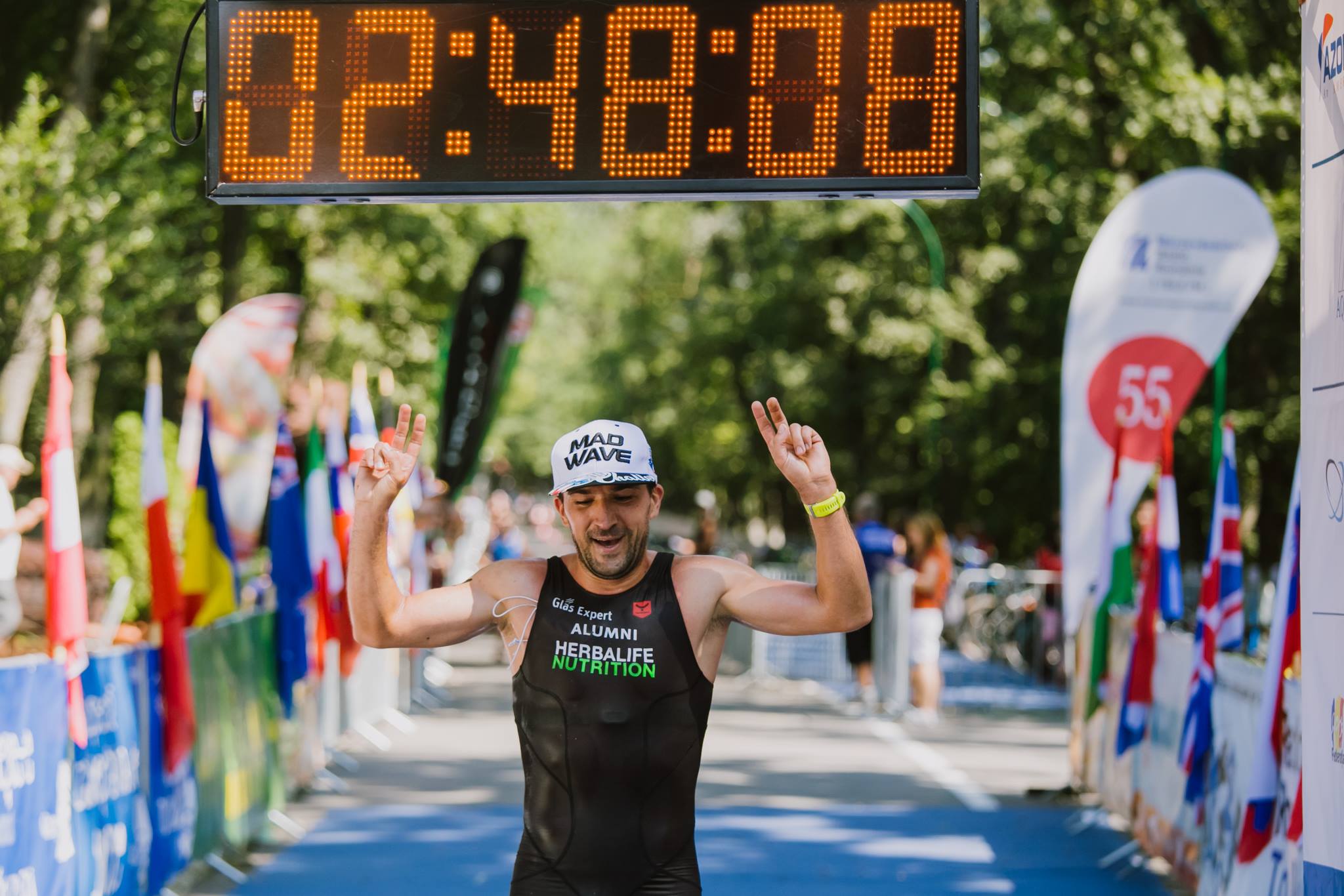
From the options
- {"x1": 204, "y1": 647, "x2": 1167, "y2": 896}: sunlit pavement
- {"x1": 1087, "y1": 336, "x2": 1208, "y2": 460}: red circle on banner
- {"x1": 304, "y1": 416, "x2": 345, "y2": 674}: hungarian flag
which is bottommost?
{"x1": 204, "y1": 647, "x2": 1167, "y2": 896}: sunlit pavement

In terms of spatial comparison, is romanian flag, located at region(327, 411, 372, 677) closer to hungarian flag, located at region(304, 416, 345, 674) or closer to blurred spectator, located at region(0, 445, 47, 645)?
hungarian flag, located at region(304, 416, 345, 674)

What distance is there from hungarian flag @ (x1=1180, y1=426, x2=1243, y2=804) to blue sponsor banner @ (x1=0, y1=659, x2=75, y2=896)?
523cm

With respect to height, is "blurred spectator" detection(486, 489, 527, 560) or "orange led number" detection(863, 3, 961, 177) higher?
"orange led number" detection(863, 3, 961, 177)

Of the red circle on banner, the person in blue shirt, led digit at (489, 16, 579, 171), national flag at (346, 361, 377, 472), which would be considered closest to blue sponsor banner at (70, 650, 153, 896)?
led digit at (489, 16, 579, 171)

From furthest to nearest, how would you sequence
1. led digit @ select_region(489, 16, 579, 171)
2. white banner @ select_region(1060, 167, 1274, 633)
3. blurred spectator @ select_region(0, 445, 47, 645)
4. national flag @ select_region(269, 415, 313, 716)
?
white banner @ select_region(1060, 167, 1274, 633) → national flag @ select_region(269, 415, 313, 716) → blurred spectator @ select_region(0, 445, 47, 645) → led digit @ select_region(489, 16, 579, 171)

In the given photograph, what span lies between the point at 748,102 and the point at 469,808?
7076 mm

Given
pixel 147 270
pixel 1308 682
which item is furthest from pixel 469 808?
pixel 1308 682

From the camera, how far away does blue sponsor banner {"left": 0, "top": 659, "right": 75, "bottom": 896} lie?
6500 millimetres

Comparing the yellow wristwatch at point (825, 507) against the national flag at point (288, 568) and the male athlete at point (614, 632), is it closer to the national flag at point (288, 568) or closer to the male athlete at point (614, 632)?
the male athlete at point (614, 632)

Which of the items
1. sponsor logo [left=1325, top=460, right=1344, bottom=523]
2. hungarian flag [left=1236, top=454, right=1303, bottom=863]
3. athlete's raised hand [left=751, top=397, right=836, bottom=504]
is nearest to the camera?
athlete's raised hand [left=751, top=397, right=836, bottom=504]

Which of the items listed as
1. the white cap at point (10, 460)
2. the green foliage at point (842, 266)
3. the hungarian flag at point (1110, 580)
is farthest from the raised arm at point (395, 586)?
the green foliage at point (842, 266)

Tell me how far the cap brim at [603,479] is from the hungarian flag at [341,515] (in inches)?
373

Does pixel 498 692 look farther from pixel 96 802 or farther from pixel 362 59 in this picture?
pixel 362 59

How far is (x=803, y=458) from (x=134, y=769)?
4528 mm
